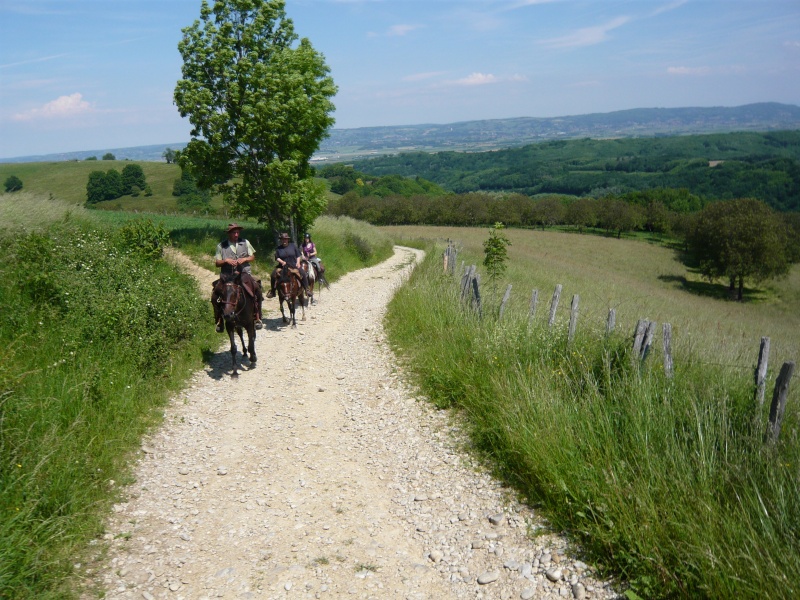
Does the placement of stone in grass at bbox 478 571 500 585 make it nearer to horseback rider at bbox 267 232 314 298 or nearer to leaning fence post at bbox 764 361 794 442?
leaning fence post at bbox 764 361 794 442

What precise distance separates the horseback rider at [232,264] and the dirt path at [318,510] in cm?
153

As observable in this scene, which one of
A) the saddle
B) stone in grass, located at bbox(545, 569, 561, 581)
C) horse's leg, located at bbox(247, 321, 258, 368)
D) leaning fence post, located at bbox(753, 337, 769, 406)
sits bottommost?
stone in grass, located at bbox(545, 569, 561, 581)

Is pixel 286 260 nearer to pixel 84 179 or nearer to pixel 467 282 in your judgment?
pixel 467 282

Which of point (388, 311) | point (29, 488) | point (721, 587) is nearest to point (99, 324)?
point (29, 488)

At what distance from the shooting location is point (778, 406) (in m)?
5.00

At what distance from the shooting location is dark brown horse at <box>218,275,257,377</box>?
9.52 m

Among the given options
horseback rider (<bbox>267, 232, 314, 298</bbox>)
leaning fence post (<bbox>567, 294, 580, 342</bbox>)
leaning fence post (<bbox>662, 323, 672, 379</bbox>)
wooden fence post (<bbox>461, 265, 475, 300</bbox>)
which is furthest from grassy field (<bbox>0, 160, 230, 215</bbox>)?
leaning fence post (<bbox>662, 323, 672, 379</bbox>)

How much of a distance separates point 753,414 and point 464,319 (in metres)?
5.66

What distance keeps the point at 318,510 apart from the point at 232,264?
5552mm

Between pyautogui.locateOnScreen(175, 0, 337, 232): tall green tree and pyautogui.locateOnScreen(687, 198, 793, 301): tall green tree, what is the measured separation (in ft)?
134

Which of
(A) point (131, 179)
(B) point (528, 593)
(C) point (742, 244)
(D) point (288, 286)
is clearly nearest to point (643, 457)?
(B) point (528, 593)

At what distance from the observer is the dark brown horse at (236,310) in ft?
31.2

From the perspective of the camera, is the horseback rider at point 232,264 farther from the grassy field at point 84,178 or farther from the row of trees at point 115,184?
the row of trees at point 115,184

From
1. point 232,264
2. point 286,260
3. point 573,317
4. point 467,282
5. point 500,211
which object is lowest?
point 500,211
